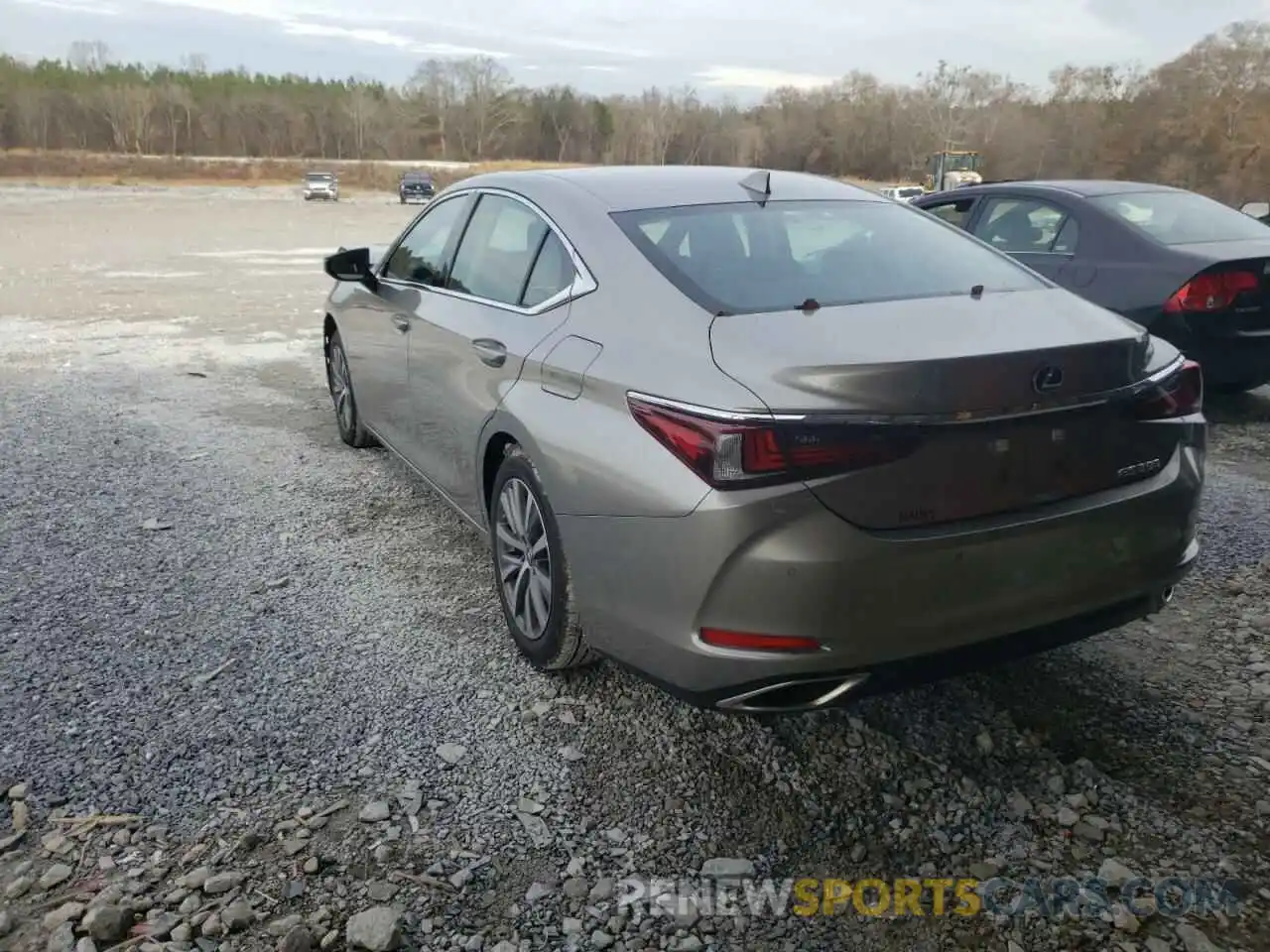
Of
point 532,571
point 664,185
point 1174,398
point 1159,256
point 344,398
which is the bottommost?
point 532,571

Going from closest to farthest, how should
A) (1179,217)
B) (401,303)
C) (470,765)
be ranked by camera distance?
(470,765) < (401,303) < (1179,217)

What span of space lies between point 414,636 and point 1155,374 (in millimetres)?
2568

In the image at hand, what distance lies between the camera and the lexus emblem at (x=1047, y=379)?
240 centimetres

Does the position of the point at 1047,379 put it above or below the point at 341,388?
above

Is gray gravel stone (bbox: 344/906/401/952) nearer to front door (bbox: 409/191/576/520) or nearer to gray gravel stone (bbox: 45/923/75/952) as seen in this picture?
gray gravel stone (bbox: 45/923/75/952)

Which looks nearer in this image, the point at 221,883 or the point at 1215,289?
the point at 221,883

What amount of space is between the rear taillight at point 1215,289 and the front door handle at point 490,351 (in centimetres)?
448

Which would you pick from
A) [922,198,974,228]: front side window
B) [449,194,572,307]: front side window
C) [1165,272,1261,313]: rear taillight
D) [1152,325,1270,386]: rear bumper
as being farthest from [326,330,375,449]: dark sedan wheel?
[1165,272,1261,313]: rear taillight

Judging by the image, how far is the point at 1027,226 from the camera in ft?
22.9

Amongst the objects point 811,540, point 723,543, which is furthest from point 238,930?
point 811,540

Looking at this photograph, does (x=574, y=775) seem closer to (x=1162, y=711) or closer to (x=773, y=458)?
(x=773, y=458)

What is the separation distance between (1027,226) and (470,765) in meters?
5.86

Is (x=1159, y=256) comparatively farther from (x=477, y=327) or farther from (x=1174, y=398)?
(x=477, y=327)

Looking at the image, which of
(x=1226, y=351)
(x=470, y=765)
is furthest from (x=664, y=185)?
(x=1226, y=351)
